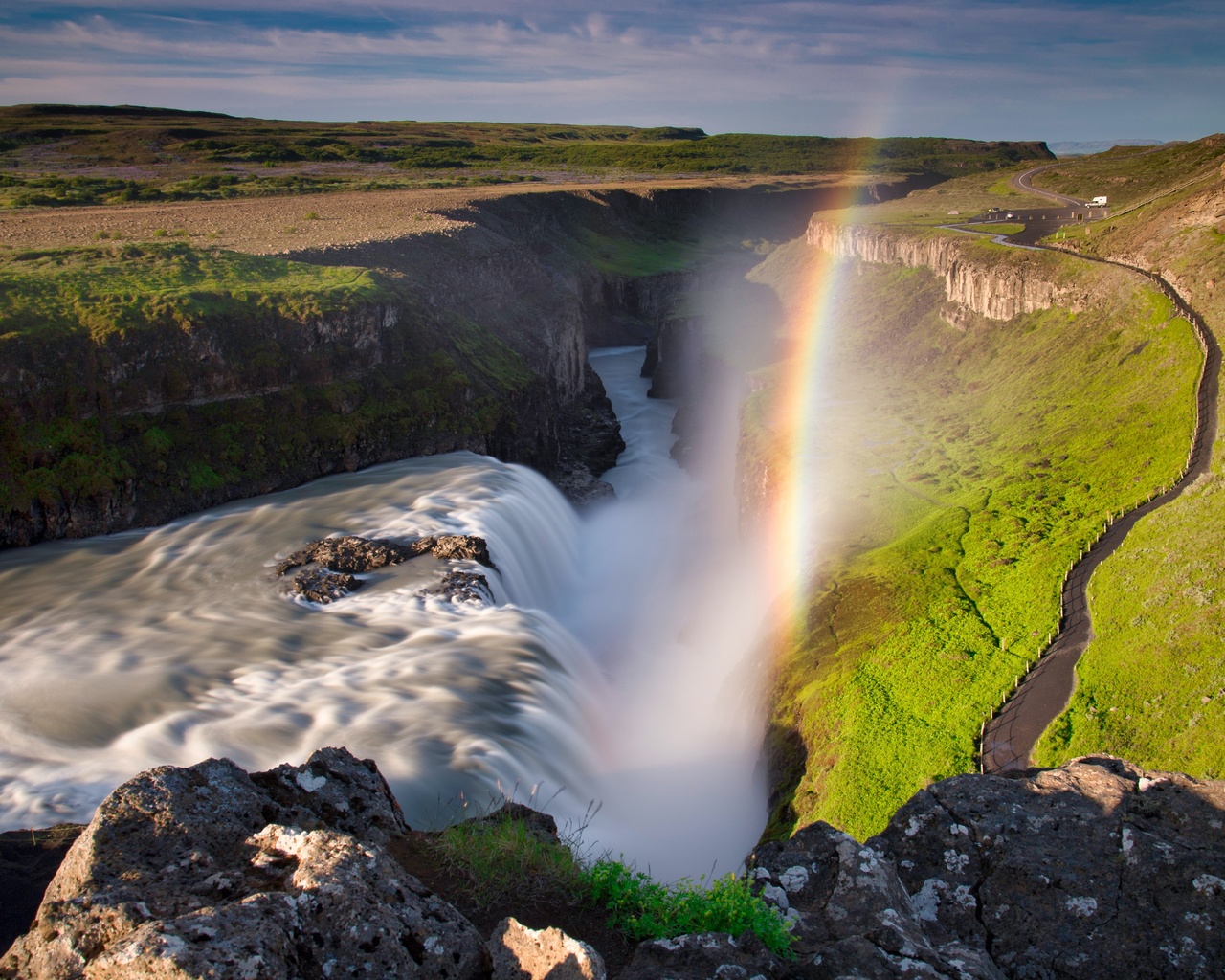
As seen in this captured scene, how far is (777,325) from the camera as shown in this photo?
9906 cm

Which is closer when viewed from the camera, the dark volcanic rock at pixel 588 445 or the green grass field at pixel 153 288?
the green grass field at pixel 153 288

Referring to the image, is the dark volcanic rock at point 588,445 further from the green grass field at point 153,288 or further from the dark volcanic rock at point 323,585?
the dark volcanic rock at point 323,585

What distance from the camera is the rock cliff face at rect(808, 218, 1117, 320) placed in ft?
216

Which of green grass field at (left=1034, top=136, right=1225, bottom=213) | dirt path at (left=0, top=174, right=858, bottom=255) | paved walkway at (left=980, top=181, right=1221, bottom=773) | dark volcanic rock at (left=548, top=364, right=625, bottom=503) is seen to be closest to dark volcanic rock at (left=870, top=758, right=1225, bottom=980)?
paved walkway at (left=980, top=181, right=1221, bottom=773)

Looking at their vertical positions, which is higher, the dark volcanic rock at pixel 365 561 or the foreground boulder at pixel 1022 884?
the foreground boulder at pixel 1022 884

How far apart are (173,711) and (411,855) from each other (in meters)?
15.1

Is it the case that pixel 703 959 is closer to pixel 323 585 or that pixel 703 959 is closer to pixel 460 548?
pixel 323 585

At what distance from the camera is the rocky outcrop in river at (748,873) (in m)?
7.72

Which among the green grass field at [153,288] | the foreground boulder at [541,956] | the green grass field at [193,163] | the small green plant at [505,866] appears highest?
the green grass field at [193,163]

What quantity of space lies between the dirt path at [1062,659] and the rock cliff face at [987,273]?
2439cm

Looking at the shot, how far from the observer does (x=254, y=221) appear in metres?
75.6

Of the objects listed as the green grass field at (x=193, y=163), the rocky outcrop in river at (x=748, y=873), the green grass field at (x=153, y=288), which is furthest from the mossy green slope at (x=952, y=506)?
the green grass field at (x=193, y=163)

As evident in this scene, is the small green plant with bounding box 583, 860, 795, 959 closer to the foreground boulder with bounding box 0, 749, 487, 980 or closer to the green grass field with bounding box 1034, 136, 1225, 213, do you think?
the foreground boulder with bounding box 0, 749, 487, 980

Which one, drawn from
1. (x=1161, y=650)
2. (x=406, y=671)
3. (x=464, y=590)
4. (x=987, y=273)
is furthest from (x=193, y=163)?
(x=1161, y=650)
